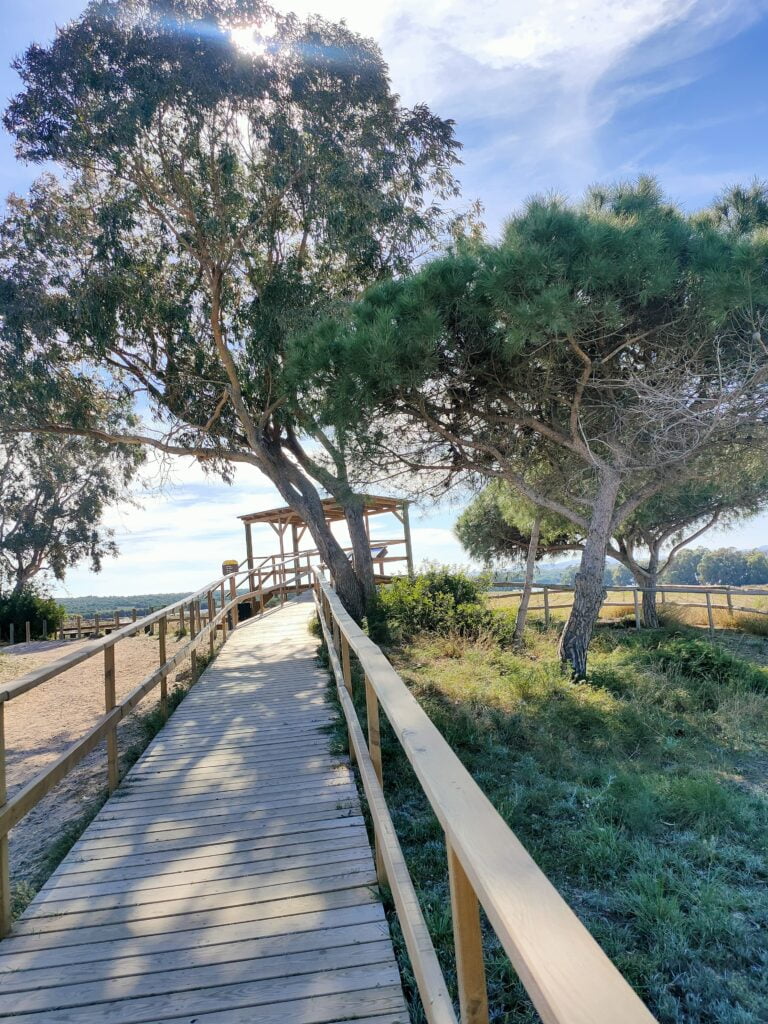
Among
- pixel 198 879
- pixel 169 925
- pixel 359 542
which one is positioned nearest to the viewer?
pixel 169 925

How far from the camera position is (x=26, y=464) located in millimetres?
22688

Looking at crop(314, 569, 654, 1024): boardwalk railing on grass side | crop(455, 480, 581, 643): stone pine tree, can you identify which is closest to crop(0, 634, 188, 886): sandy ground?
crop(314, 569, 654, 1024): boardwalk railing on grass side

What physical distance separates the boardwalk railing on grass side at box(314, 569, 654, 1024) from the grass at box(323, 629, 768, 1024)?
702 mm

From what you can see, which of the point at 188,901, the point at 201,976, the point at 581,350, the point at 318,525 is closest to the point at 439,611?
the point at 318,525

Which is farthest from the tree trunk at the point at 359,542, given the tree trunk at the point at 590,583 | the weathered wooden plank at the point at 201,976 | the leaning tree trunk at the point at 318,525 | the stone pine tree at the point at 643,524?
the weathered wooden plank at the point at 201,976

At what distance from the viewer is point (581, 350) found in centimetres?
880

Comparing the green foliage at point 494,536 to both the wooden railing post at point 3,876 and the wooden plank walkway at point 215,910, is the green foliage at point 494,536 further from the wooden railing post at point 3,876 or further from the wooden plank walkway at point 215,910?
the wooden railing post at point 3,876

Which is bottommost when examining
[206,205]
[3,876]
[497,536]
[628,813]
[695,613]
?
[695,613]

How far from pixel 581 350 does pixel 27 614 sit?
18.6m

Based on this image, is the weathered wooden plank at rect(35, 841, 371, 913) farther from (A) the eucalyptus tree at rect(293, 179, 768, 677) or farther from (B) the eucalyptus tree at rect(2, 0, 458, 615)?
(B) the eucalyptus tree at rect(2, 0, 458, 615)

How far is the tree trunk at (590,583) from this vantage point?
31.4ft

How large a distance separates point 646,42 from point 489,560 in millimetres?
18902

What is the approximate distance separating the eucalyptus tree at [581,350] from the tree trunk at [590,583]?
0.02 m

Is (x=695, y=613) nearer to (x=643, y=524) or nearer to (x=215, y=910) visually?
(x=643, y=524)
